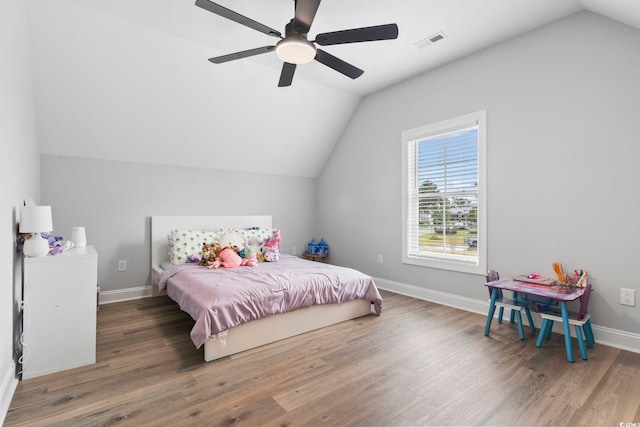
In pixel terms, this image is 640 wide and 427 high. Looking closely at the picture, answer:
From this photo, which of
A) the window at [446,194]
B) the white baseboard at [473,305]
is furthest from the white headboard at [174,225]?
the window at [446,194]

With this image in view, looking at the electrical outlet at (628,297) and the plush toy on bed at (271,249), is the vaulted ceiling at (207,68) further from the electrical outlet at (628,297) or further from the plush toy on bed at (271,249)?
the electrical outlet at (628,297)

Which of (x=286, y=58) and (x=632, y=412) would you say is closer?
(x=632, y=412)

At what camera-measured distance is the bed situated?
7.41ft

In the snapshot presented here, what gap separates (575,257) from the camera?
8.68 feet

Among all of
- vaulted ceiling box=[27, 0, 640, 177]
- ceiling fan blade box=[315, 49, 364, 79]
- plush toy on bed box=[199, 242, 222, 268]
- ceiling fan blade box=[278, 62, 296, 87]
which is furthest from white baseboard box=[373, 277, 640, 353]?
ceiling fan blade box=[278, 62, 296, 87]

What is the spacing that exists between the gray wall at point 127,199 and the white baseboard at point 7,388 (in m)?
1.85

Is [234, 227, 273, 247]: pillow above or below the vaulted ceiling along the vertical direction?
below

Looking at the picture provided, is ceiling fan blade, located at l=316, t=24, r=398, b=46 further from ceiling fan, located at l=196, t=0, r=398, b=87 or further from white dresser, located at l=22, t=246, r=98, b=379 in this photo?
white dresser, located at l=22, t=246, r=98, b=379

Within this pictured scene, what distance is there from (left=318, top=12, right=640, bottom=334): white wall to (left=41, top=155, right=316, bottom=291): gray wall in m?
2.65

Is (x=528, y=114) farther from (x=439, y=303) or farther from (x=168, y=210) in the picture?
(x=168, y=210)

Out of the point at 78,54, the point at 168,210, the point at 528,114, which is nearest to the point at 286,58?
the point at 78,54

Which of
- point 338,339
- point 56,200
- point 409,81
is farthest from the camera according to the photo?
point 409,81

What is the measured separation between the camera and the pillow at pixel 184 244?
361 centimetres

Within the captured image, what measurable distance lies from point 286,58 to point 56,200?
294cm
